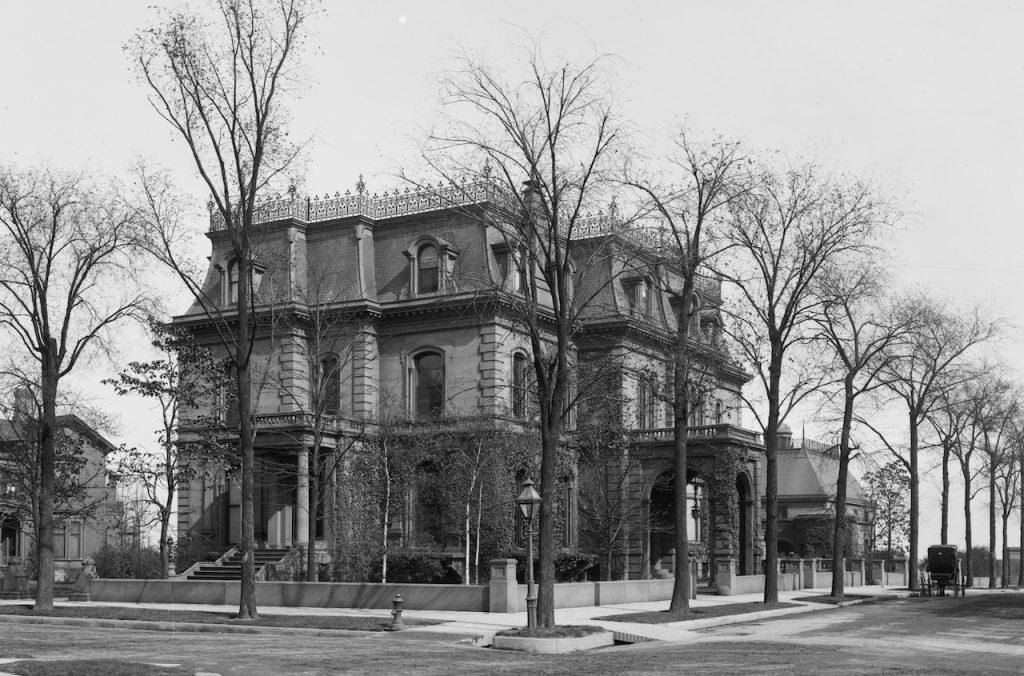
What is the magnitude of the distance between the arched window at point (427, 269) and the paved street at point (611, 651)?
838 inches

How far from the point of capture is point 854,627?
30.5 meters

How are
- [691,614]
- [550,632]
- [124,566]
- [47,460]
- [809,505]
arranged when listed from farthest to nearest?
[809,505], [124,566], [47,460], [691,614], [550,632]

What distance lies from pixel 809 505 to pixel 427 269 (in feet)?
137

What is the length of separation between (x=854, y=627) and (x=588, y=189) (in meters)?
12.6

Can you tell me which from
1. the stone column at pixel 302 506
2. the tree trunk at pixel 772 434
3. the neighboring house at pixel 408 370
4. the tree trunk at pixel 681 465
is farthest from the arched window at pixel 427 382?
the tree trunk at pixel 681 465

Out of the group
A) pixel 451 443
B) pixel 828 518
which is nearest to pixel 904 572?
pixel 828 518

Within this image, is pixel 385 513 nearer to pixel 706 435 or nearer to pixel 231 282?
pixel 231 282

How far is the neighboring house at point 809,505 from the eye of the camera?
78375 mm

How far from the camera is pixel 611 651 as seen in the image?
24.2 meters

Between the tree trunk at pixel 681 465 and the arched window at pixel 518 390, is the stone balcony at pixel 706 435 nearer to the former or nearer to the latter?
the arched window at pixel 518 390


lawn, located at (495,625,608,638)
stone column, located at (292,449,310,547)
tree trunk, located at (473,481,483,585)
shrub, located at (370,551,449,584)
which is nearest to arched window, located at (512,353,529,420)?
tree trunk, located at (473,481,483,585)

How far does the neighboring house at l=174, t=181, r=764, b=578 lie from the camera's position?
4578 cm

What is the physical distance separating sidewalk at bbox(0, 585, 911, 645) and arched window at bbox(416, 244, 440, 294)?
15645 millimetres

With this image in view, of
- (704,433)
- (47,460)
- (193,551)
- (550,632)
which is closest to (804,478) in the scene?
(704,433)
